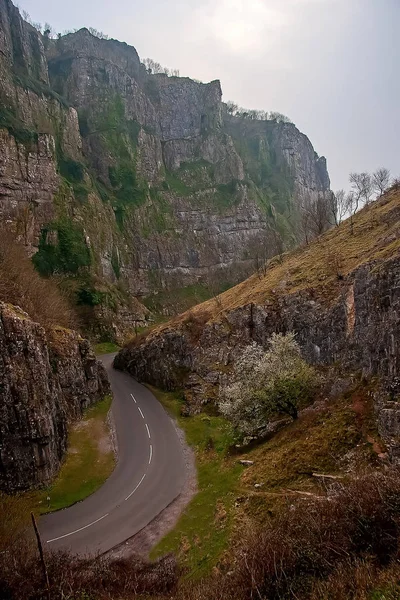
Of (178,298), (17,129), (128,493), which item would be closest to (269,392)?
(128,493)

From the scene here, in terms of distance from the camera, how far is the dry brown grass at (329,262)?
47.0m

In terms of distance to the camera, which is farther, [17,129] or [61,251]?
[17,129]

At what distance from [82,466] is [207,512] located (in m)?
14.2

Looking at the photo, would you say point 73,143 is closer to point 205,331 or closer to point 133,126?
point 133,126

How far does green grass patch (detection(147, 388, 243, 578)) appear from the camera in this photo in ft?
71.8

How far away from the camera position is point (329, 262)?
5319 cm

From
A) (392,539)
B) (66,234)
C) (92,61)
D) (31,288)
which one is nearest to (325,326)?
(392,539)

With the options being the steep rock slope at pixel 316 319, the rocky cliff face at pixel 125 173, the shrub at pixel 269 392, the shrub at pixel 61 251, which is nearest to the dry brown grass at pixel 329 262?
the steep rock slope at pixel 316 319

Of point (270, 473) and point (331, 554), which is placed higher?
point (331, 554)

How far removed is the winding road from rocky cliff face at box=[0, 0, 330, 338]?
4879cm

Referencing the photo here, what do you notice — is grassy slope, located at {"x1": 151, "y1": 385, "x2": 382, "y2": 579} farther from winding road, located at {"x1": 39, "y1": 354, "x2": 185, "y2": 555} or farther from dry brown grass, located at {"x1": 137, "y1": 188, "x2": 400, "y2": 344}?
dry brown grass, located at {"x1": 137, "y1": 188, "x2": 400, "y2": 344}

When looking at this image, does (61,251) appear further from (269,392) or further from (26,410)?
(269,392)

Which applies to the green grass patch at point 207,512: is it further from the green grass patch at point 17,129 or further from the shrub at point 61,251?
the green grass patch at point 17,129

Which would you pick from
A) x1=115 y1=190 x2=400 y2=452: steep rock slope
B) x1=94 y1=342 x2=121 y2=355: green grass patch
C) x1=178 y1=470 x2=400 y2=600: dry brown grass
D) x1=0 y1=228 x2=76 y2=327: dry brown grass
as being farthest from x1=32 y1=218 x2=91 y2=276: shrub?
x1=178 y1=470 x2=400 y2=600: dry brown grass
